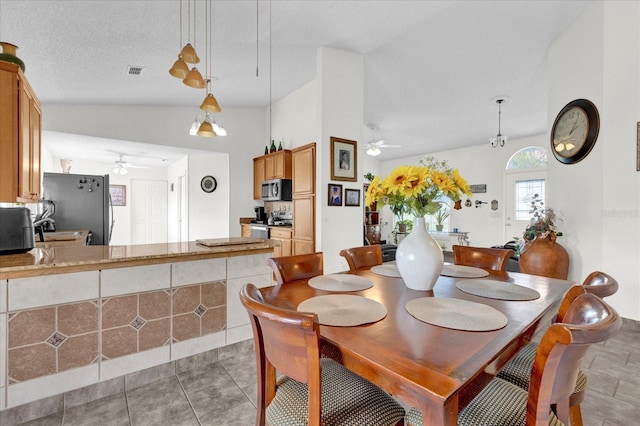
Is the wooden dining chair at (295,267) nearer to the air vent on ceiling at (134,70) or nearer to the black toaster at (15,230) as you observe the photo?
the black toaster at (15,230)

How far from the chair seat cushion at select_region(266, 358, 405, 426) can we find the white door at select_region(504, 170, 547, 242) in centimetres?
691

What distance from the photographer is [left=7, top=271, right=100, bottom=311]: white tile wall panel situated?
1.49 meters

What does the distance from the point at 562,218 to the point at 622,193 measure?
68 centimetres

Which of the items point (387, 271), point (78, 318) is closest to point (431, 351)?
point (387, 271)

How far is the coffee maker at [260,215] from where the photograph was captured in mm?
5699

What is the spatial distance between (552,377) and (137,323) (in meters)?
2.06

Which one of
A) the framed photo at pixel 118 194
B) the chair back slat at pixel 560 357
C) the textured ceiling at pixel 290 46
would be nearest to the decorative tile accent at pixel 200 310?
the chair back slat at pixel 560 357

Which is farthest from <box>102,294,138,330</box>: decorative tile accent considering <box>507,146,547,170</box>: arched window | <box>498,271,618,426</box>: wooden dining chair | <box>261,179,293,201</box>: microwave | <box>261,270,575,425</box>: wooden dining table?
<box>507,146,547,170</box>: arched window

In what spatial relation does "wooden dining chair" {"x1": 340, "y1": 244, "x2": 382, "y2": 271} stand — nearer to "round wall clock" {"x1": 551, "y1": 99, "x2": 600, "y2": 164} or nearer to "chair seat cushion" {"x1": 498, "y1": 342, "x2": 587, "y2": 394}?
"chair seat cushion" {"x1": 498, "y1": 342, "x2": 587, "y2": 394}

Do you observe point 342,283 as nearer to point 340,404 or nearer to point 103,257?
point 340,404

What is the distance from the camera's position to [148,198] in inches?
309

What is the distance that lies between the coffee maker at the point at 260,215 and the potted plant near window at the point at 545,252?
165 inches

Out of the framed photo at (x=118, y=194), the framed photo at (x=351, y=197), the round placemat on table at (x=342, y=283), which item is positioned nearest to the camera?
the round placemat on table at (x=342, y=283)

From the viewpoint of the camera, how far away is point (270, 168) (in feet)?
17.2
